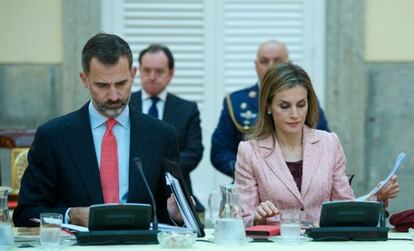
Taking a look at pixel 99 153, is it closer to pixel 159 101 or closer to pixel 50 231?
pixel 50 231

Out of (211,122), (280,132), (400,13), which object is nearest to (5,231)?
(280,132)

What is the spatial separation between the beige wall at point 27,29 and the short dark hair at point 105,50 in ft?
8.55

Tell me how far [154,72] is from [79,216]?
2.47m

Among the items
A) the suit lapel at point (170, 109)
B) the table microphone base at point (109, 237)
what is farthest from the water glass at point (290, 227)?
the suit lapel at point (170, 109)

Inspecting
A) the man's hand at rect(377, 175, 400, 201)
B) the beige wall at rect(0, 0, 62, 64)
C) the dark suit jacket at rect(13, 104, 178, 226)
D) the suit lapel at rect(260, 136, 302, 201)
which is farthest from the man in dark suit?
Answer: the beige wall at rect(0, 0, 62, 64)

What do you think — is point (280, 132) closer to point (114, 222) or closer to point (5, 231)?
point (114, 222)

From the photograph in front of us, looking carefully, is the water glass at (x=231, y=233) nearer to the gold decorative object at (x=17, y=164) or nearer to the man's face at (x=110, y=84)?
the man's face at (x=110, y=84)

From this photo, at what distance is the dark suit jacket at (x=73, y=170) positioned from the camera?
5.08 metres

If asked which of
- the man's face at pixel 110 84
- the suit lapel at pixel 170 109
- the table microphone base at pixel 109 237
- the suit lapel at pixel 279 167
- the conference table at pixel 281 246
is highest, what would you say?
the man's face at pixel 110 84

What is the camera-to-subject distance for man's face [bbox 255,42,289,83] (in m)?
7.04

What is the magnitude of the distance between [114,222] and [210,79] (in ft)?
11.7

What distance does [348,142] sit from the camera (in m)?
7.92

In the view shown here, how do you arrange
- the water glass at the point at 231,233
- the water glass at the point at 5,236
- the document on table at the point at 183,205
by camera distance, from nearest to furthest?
the water glass at the point at 5,236, the water glass at the point at 231,233, the document on table at the point at 183,205

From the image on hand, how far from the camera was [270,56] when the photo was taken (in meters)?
7.04
